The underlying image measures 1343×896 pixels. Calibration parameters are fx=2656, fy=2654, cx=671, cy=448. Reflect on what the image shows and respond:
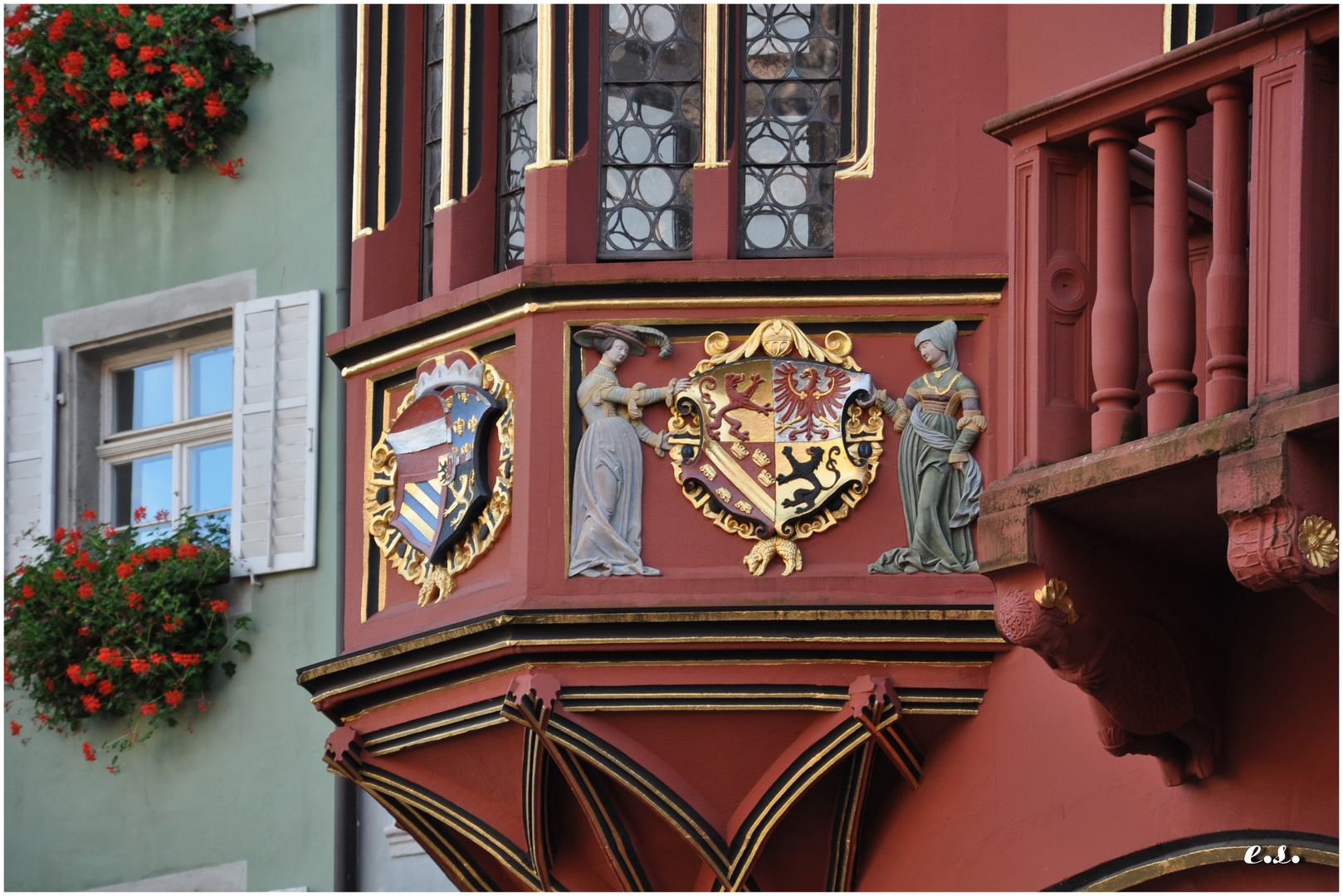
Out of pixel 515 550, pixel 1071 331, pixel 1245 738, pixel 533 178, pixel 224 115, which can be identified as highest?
pixel 224 115

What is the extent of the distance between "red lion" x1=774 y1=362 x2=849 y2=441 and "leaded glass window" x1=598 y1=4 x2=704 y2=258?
0.69 meters

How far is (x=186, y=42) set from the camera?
38.9ft

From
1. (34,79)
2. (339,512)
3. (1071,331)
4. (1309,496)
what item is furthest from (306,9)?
(1309,496)

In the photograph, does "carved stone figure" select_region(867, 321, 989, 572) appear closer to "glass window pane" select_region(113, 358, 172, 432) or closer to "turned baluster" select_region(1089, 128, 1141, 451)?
"turned baluster" select_region(1089, 128, 1141, 451)

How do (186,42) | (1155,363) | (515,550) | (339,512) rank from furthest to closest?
1. (186,42)
2. (339,512)
3. (515,550)
4. (1155,363)

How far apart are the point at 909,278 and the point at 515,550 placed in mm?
1493

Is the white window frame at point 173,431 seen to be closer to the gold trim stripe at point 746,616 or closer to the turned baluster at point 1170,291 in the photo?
the gold trim stripe at point 746,616

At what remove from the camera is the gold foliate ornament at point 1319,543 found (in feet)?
19.3

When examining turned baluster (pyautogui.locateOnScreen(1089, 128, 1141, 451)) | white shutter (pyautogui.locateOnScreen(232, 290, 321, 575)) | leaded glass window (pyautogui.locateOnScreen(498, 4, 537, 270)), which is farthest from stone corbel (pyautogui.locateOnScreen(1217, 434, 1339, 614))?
white shutter (pyautogui.locateOnScreen(232, 290, 321, 575))

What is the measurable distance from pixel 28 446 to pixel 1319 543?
25.4 feet

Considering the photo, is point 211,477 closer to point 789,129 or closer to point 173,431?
point 173,431

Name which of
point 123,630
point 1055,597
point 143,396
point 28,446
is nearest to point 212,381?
point 143,396

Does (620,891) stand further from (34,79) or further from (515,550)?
(34,79)

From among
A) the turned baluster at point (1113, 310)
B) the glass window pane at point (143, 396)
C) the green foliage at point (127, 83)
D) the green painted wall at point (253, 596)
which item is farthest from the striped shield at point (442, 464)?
the glass window pane at point (143, 396)
